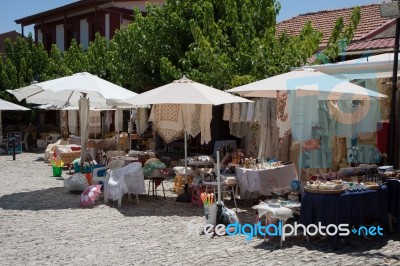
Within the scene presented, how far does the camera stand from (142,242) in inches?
260

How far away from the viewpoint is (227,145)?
1275 centimetres

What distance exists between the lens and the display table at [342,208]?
6.07 m

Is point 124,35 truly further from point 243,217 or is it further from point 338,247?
point 338,247

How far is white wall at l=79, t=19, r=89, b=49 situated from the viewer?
25031mm

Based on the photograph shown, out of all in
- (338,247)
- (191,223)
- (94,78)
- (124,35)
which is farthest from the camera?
(124,35)

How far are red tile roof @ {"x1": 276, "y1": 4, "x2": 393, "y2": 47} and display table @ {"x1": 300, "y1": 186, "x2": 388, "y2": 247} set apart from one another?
954 centimetres

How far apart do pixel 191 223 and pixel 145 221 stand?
817 millimetres

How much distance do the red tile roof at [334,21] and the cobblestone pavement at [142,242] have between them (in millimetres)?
9270

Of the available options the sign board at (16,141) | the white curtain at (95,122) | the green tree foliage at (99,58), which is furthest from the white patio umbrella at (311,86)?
the sign board at (16,141)

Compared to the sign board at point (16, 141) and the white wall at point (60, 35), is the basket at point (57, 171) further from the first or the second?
the white wall at point (60, 35)

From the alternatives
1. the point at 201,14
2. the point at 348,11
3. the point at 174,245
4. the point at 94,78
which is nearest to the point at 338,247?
the point at 174,245

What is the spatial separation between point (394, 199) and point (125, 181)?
4.70m

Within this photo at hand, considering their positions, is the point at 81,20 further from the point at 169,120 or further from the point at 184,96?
the point at 184,96

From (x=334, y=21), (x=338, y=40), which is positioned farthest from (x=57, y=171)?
(x=334, y=21)
